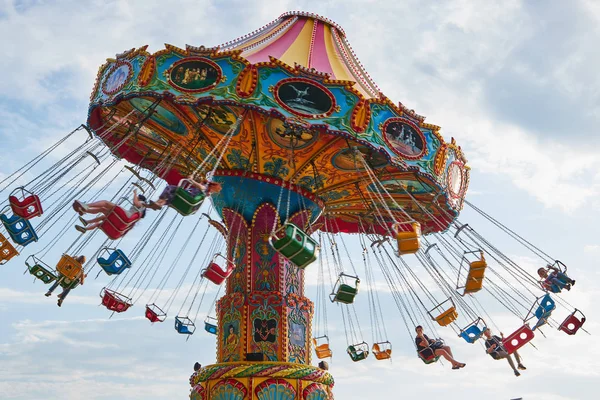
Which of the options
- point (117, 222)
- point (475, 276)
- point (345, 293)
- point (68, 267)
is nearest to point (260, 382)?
point (345, 293)

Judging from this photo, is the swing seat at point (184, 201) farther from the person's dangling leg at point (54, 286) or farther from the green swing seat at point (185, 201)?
the person's dangling leg at point (54, 286)

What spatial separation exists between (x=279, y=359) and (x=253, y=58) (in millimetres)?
5931

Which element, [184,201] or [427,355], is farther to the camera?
[427,355]

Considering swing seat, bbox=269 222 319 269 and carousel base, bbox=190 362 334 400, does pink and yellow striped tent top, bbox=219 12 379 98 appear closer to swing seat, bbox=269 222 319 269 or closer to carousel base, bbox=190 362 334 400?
swing seat, bbox=269 222 319 269

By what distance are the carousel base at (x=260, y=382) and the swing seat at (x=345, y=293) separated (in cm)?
188

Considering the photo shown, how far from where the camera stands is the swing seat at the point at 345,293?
13109mm

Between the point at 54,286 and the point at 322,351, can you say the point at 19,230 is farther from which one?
the point at 322,351

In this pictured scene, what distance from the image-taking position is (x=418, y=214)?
1756 centimetres

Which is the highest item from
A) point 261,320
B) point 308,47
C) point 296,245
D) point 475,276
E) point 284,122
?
point 308,47

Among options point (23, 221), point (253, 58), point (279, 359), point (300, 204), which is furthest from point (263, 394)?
point (253, 58)

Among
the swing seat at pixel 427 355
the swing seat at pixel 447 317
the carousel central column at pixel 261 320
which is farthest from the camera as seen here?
the swing seat at pixel 427 355

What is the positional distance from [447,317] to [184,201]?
5.90 meters

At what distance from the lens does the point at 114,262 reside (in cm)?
1334

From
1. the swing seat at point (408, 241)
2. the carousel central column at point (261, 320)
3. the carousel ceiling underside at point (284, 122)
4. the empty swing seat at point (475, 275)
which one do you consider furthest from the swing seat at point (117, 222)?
the empty swing seat at point (475, 275)
